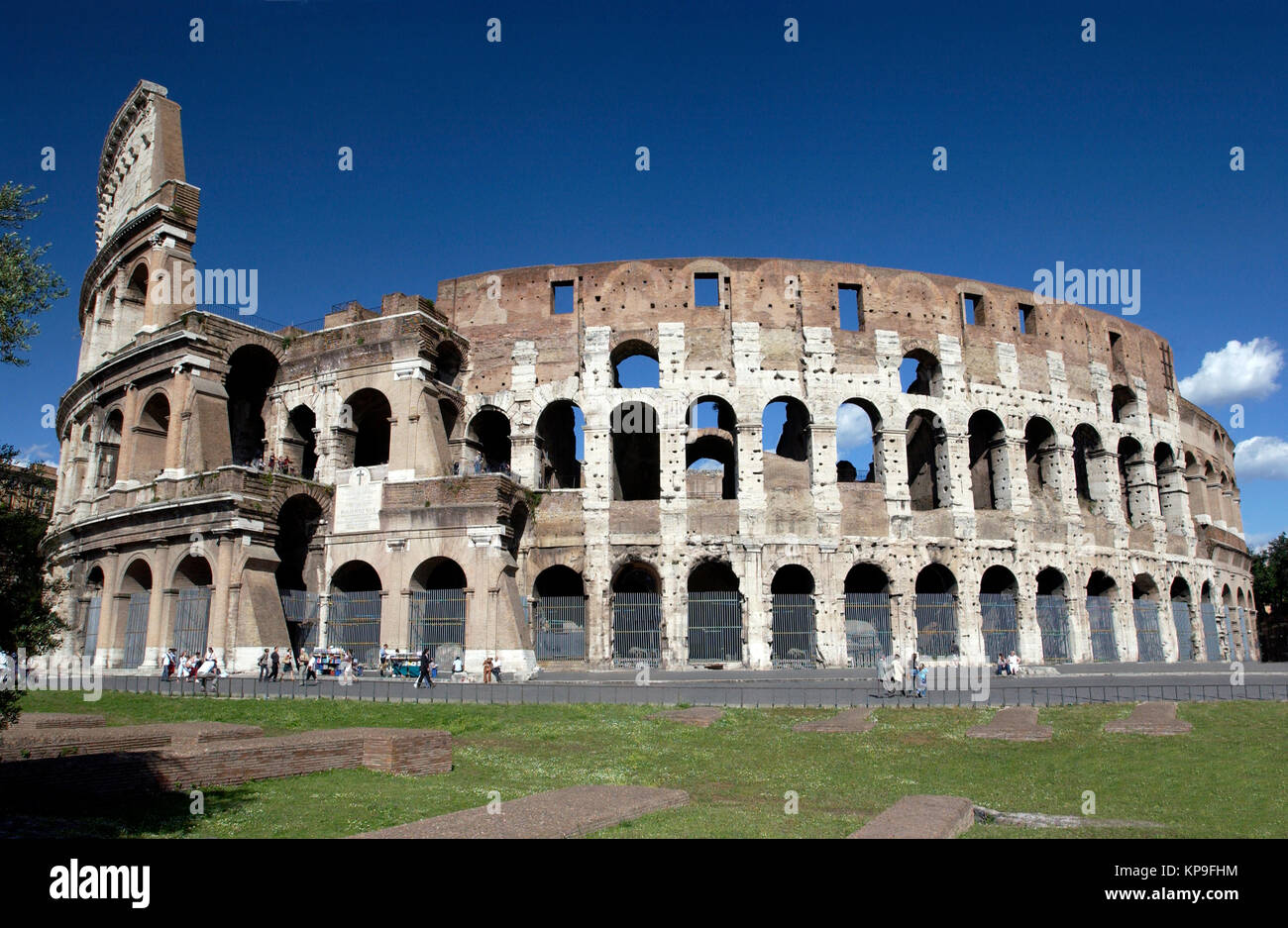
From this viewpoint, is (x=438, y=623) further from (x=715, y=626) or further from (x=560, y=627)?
(x=715, y=626)

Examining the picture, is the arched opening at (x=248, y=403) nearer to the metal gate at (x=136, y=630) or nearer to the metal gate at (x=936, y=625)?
the metal gate at (x=136, y=630)

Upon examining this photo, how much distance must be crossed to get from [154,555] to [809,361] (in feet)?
66.8

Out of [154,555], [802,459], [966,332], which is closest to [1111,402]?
[966,332]

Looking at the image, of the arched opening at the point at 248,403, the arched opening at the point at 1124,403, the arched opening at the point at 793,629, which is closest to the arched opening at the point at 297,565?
the arched opening at the point at 248,403

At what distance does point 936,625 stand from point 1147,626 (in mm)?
9219

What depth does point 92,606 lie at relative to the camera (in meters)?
28.1

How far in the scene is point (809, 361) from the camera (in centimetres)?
2752

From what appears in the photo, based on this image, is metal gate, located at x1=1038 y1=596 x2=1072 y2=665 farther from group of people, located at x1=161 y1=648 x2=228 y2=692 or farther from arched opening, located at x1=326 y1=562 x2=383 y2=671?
group of people, located at x1=161 y1=648 x2=228 y2=692

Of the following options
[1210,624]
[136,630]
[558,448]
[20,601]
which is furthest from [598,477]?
[1210,624]

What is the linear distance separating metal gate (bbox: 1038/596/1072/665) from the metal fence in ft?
11.3

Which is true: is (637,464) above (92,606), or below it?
above

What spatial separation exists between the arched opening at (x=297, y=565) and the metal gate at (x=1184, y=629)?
29534 millimetres

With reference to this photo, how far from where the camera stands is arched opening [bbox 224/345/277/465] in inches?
1174
